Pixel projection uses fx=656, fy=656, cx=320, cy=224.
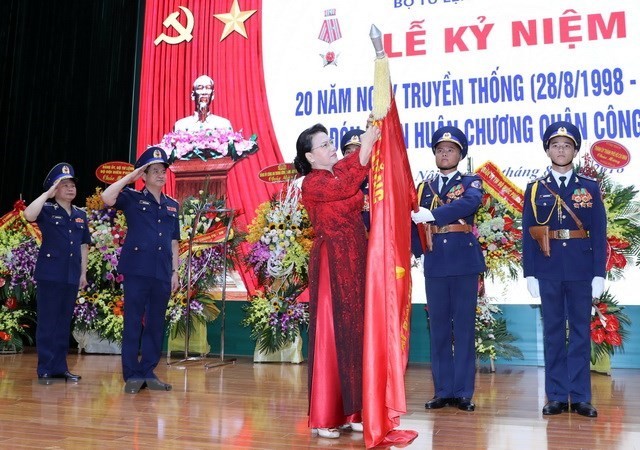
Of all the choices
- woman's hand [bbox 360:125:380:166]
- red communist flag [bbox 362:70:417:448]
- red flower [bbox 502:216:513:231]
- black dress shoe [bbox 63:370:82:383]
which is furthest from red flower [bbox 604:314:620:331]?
black dress shoe [bbox 63:370:82:383]

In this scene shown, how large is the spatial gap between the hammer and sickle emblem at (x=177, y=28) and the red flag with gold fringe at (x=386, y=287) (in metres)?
4.25

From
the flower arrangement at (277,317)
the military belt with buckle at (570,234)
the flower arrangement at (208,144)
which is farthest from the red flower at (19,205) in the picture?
the military belt with buckle at (570,234)

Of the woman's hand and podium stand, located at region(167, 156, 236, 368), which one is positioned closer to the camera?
the woman's hand

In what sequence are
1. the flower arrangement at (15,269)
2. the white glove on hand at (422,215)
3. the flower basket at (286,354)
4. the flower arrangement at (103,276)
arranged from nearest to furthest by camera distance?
1. the white glove on hand at (422,215)
2. the flower basket at (286,354)
3. the flower arrangement at (103,276)
4. the flower arrangement at (15,269)

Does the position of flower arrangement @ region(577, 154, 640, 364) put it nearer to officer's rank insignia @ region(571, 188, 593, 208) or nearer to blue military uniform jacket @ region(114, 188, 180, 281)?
officer's rank insignia @ region(571, 188, 593, 208)

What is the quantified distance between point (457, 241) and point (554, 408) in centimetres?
93

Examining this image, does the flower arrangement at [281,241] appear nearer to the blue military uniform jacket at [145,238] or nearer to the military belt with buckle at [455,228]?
the blue military uniform jacket at [145,238]

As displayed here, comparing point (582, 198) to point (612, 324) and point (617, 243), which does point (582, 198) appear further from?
point (612, 324)

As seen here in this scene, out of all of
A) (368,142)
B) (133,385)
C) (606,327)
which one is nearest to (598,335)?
(606,327)

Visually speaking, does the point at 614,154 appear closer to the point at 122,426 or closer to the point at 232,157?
the point at 232,157

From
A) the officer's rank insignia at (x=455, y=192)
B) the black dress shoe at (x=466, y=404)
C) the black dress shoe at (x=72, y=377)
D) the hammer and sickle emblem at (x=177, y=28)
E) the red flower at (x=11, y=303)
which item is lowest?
the black dress shoe at (x=466, y=404)

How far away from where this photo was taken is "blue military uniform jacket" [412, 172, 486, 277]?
10.8 feet

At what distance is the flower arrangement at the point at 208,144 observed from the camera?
613 centimetres

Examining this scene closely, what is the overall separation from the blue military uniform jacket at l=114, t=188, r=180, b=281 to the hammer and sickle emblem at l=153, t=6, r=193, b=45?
295cm
